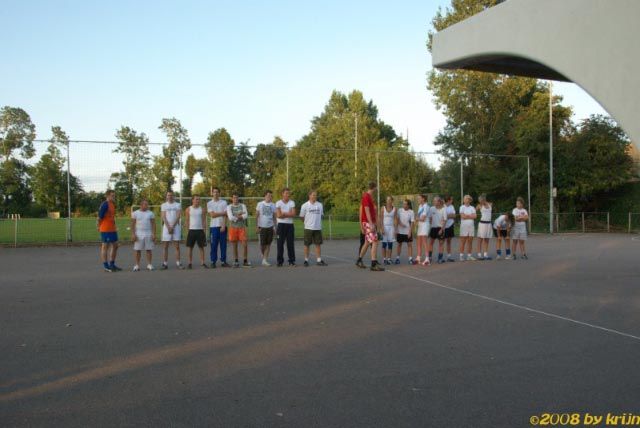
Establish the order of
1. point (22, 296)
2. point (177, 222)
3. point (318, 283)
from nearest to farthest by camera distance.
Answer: point (22, 296) < point (318, 283) < point (177, 222)

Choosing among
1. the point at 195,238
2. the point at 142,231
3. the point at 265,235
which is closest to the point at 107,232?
the point at 142,231

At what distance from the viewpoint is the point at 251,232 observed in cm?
2970

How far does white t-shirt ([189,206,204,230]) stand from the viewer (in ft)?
46.9

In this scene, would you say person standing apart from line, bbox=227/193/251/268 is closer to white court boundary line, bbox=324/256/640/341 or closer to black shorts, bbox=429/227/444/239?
white court boundary line, bbox=324/256/640/341

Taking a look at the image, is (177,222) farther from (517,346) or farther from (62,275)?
(517,346)

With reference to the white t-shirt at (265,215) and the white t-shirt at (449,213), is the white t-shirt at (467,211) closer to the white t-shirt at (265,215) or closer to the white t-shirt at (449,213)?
the white t-shirt at (449,213)

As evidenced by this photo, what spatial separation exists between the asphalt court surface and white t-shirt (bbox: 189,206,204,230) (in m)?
2.91

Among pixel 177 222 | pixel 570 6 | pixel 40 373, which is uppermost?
pixel 570 6

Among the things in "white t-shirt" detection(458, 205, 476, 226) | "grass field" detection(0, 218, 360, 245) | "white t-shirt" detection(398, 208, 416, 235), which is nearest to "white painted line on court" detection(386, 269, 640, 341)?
"white t-shirt" detection(398, 208, 416, 235)

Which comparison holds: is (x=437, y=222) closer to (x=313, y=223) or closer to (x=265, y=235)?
(x=313, y=223)

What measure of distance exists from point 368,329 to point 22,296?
611cm

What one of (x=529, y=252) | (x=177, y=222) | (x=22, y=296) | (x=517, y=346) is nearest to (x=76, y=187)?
(x=177, y=222)

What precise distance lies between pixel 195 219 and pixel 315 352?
29.6 feet

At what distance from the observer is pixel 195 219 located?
14344mm
